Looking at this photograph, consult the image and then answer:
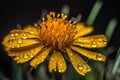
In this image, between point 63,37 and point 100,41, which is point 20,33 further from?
point 100,41

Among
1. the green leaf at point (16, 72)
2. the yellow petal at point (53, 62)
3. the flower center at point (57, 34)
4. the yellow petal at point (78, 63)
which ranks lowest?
the green leaf at point (16, 72)

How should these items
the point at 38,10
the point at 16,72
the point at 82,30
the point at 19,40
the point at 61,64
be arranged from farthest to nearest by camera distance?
the point at 38,10
the point at 16,72
the point at 82,30
the point at 19,40
the point at 61,64

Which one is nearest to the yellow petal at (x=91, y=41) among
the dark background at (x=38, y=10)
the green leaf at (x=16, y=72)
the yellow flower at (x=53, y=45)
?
the yellow flower at (x=53, y=45)

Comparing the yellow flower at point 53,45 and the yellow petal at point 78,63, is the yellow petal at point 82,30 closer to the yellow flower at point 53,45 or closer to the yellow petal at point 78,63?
the yellow flower at point 53,45

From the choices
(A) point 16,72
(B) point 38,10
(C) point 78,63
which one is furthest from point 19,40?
(B) point 38,10

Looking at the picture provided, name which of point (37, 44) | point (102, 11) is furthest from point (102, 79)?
point (102, 11)

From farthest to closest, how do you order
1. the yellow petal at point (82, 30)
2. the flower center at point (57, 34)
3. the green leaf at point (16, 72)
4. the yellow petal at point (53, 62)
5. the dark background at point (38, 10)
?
the dark background at point (38, 10)
the green leaf at point (16, 72)
the yellow petal at point (82, 30)
the flower center at point (57, 34)
the yellow petal at point (53, 62)

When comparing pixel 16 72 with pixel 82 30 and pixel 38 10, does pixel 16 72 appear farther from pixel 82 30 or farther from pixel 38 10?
pixel 38 10
